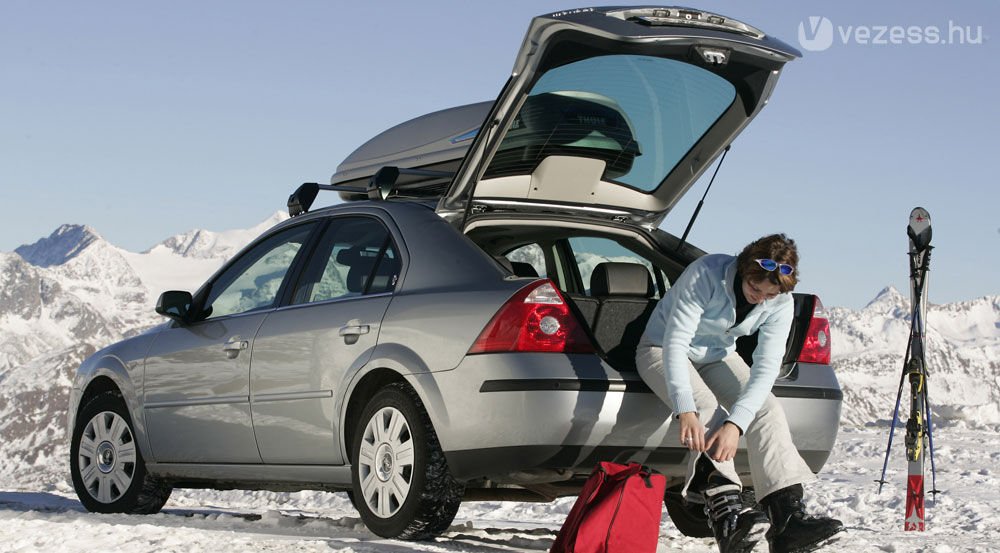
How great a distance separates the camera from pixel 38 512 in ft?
23.8

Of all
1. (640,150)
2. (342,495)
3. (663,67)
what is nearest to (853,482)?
(640,150)

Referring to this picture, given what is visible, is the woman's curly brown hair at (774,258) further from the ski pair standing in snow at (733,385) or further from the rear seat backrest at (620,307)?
the rear seat backrest at (620,307)

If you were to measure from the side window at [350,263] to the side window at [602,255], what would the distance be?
3.88 feet

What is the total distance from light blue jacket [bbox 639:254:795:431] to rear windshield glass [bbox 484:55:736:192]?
1.00 meters

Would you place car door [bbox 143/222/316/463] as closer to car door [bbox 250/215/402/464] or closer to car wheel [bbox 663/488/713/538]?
car door [bbox 250/215/402/464]

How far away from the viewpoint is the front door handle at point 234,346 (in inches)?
263

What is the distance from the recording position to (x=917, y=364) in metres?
9.29

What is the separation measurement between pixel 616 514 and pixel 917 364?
16.9ft

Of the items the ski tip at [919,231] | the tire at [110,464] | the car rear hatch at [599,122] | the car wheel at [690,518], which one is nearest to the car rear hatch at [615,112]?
the car rear hatch at [599,122]

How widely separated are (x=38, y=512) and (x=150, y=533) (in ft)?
6.47

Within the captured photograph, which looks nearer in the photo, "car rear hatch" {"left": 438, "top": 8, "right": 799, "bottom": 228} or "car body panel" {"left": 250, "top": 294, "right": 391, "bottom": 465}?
"car rear hatch" {"left": 438, "top": 8, "right": 799, "bottom": 228}

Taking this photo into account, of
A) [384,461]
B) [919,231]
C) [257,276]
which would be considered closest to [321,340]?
[384,461]

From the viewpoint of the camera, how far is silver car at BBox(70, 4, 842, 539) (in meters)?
5.36

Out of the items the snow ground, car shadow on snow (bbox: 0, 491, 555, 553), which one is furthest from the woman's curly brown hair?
car shadow on snow (bbox: 0, 491, 555, 553)
